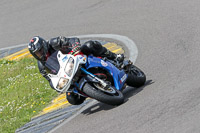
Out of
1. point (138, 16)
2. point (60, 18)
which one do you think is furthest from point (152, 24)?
point (60, 18)

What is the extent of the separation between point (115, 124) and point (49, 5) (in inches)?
426

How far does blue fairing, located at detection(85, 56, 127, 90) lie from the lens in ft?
26.6

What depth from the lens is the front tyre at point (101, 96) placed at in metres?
7.59

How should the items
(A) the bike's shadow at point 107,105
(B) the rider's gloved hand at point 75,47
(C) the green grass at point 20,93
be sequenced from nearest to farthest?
(B) the rider's gloved hand at point 75,47 < (A) the bike's shadow at point 107,105 < (C) the green grass at point 20,93

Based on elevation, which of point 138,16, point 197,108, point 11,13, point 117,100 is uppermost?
point 197,108

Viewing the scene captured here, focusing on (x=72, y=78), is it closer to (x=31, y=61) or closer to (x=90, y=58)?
A: (x=90, y=58)

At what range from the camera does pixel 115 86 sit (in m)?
8.29

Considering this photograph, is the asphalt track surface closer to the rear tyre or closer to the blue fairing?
the rear tyre

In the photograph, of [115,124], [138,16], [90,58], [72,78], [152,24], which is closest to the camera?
[115,124]

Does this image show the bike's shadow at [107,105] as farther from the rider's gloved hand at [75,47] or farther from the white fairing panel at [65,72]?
the rider's gloved hand at [75,47]

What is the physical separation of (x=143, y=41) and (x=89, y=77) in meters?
4.24

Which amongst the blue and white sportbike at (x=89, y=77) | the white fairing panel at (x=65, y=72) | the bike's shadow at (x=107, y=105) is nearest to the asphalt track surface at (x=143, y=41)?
the bike's shadow at (x=107, y=105)

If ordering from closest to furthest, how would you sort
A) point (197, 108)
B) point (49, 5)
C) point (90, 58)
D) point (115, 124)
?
point (197, 108)
point (115, 124)
point (90, 58)
point (49, 5)

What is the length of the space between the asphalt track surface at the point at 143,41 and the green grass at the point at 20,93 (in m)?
1.76
